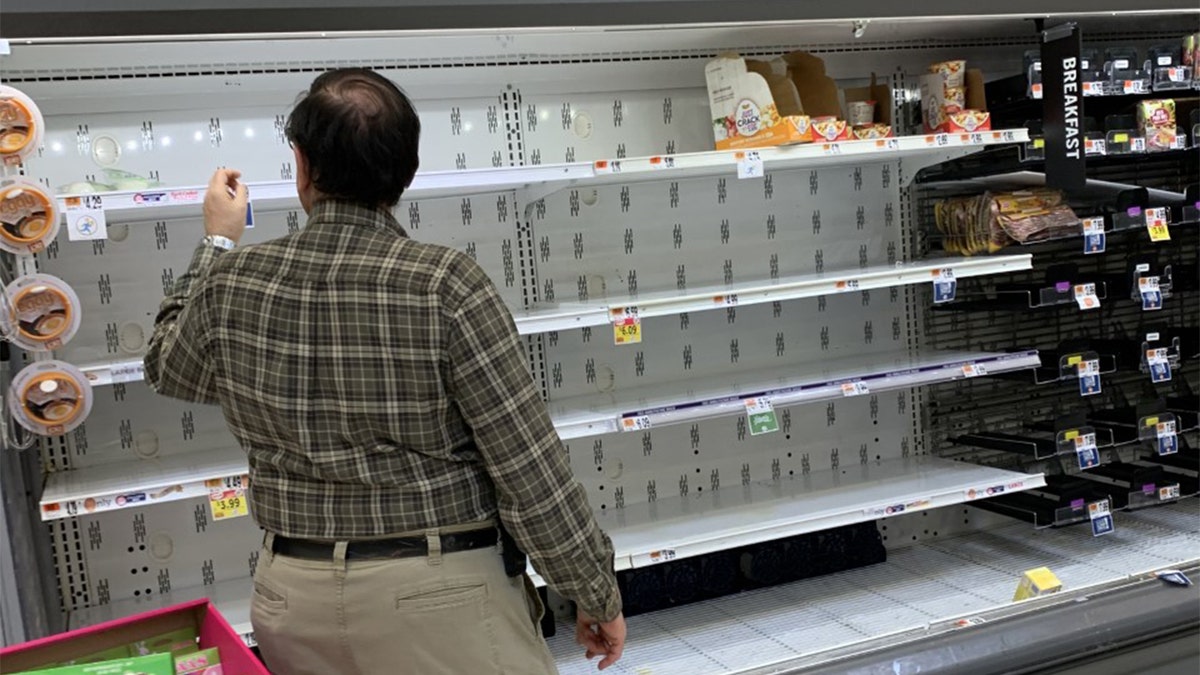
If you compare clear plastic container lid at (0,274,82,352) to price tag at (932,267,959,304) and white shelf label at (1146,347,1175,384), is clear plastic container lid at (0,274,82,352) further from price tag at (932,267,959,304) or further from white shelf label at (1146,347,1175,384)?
white shelf label at (1146,347,1175,384)

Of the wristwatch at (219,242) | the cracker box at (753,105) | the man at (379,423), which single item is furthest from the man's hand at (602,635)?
the cracker box at (753,105)

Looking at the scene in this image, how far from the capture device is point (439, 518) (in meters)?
1.53

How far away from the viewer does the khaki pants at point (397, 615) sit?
1.52m

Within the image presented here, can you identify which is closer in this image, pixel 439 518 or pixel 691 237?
pixel 439 518

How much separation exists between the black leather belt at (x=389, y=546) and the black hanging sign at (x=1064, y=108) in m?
2.58

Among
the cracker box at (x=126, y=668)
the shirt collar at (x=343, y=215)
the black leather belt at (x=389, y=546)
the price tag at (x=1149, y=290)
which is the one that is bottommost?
the cracker box at (x=126, y=668)

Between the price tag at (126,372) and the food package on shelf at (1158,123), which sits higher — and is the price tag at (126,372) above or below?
below

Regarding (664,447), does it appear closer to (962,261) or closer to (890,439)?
(890,439)

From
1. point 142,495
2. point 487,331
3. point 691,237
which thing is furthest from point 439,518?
point 691,237

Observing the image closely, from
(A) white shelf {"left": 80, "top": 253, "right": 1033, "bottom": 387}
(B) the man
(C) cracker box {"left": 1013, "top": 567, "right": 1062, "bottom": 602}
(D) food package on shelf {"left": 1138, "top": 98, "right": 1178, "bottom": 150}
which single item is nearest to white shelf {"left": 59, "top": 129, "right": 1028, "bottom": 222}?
(A) white shelf {"left": 80, "top": 253, "right": 1033, "bottom": 387}

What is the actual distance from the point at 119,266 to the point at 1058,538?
11.4 feet

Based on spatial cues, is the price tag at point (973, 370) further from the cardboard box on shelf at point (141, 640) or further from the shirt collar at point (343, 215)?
the cardboard box on shelf at point (141, 640)

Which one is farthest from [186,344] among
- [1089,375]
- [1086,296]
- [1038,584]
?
[1089,375]

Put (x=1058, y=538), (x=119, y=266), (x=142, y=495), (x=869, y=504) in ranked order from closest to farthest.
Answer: (x=142, y=495) < (x=119, y=266) < (x=869, y=504) < (x=1058, y=538)
